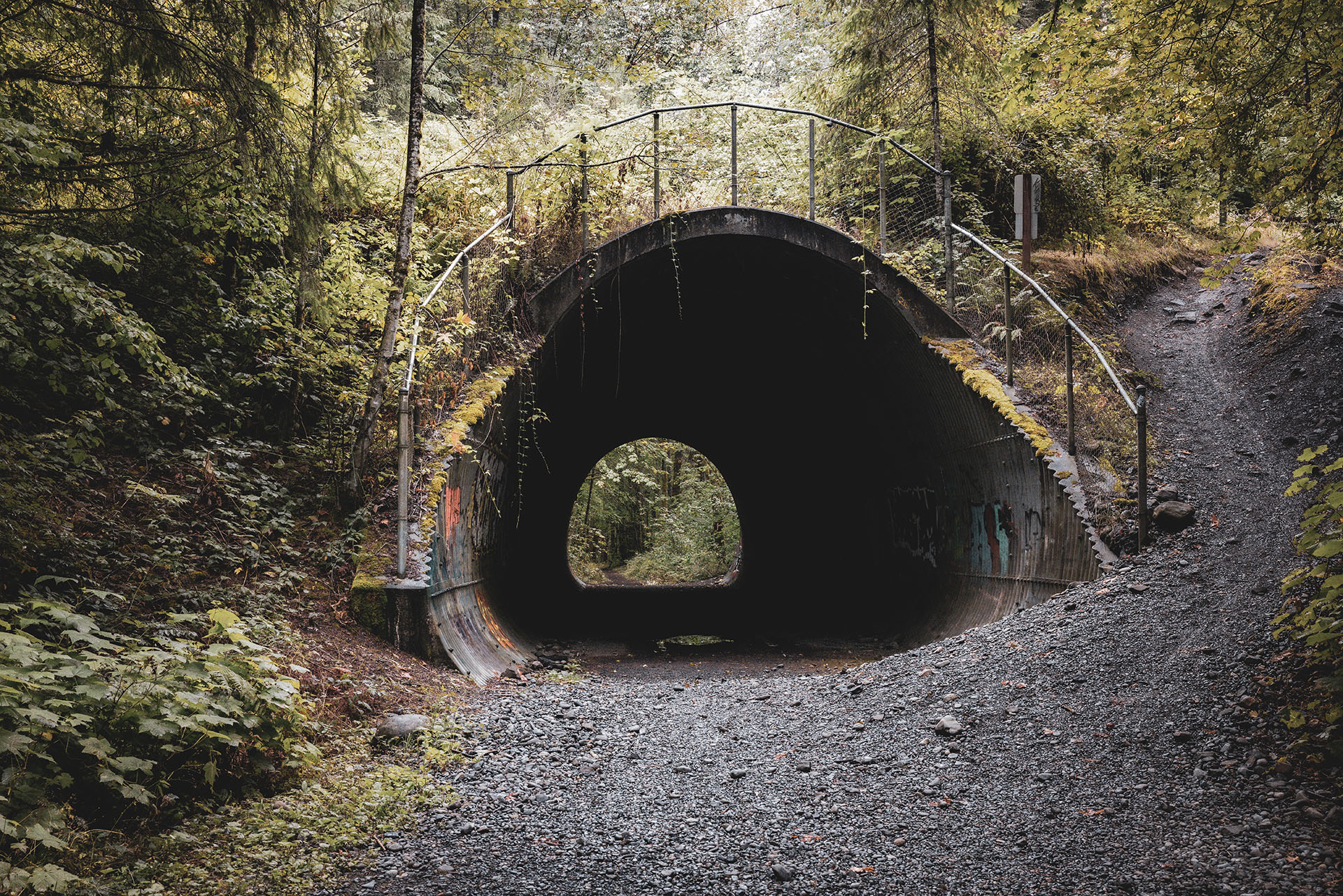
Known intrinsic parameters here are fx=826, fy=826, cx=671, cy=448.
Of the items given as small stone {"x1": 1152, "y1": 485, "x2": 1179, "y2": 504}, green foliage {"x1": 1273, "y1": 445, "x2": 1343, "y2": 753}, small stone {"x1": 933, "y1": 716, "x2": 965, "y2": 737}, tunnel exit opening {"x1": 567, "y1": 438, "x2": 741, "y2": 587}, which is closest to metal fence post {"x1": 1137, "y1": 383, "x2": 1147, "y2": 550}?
small stone {"x1": 1152, "y1": 485, "x2": 1179, "y2": 504}

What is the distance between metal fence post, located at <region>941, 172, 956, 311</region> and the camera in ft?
33.4

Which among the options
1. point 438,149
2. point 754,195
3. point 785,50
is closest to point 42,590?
point 438,149

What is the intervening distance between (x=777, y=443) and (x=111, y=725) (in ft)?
45.8

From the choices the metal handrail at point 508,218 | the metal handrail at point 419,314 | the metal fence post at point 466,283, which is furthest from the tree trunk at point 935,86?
the metal fence post at point 466,283

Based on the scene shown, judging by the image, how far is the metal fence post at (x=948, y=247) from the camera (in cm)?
1019

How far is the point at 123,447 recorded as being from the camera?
677 cm

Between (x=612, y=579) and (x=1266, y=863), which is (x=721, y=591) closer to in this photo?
(x=612, y=579)

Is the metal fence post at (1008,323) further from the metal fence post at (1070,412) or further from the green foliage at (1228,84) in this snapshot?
the green foliage at (1228,84)

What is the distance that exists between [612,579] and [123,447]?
19764 mm

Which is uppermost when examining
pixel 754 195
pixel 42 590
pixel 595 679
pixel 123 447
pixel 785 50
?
pixel 785 50

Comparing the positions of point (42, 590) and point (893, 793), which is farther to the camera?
point (42, 590)

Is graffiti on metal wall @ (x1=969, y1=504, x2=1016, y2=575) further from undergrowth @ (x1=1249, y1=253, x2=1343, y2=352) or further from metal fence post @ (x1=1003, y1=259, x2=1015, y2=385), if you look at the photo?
undergrowth @ (x1=1249, y1=253, x2=1343, y2=352)

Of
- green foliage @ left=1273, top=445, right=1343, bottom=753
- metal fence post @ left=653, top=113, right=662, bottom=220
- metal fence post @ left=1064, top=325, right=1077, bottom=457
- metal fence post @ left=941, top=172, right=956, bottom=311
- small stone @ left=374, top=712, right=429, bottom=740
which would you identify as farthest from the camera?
metal fence post @ left=941, top=172, right=956, bottom=311

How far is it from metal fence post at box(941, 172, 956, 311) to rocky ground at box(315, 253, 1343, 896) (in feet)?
11.5
